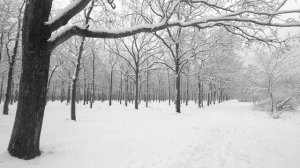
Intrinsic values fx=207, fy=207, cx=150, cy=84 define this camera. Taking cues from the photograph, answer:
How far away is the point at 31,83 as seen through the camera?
471 centimetres

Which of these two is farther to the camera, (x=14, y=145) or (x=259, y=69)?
(x=259, y=69)

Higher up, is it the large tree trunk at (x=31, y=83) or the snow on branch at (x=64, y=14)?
the snow on branch at (x=64, y=14)

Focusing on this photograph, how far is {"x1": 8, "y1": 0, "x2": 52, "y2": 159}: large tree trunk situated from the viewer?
4.67m

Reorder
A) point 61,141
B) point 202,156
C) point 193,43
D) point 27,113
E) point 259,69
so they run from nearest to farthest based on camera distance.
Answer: point 27,113 < point 202,156 < point 61,141 < point 193,43 < point 259,69

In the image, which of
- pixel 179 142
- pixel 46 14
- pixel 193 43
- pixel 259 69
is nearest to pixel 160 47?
pixel 193 43

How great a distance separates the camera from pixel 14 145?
4.73 m

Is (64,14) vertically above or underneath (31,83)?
above

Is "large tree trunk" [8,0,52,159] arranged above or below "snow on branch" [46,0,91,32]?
below

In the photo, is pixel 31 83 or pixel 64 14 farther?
pixel 64 14

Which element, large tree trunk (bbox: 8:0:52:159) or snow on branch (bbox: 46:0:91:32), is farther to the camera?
snow on branch (bbox: 46:0:91:32)

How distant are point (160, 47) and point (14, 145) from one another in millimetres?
20161

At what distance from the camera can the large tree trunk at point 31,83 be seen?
467 cm

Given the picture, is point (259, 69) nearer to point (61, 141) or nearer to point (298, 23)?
point (298, 23)

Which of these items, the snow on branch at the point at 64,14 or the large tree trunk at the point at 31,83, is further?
the snow on branch at the point at 64,14
